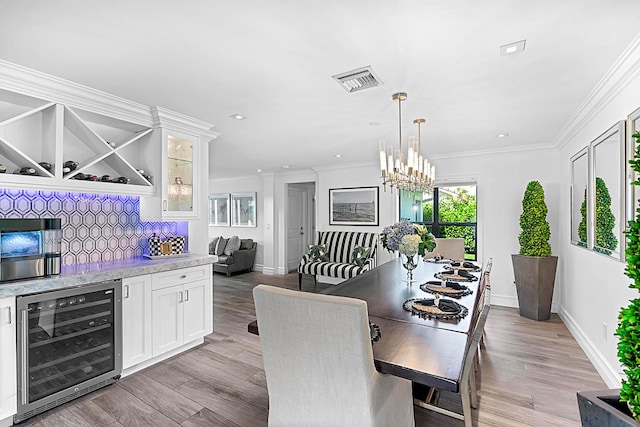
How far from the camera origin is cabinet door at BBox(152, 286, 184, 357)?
2941 mm

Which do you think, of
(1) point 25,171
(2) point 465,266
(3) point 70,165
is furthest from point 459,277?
(1) point 25,171

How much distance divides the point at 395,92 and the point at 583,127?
217 cm

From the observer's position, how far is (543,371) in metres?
2.84

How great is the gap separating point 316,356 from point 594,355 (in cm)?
297

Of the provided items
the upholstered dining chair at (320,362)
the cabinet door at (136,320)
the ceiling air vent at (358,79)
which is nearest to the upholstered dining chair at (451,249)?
the ceiling air vent at (358,79)

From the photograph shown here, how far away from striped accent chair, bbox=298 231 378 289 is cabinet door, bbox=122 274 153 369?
10.9 ft

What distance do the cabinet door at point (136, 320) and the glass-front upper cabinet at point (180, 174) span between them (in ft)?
2.60

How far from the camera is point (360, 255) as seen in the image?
A: 5.61m

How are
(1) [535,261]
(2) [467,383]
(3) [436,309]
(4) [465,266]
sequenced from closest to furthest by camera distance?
(2) [467,383], (3) [436,309], (4) [465,266], (1) [535,261]

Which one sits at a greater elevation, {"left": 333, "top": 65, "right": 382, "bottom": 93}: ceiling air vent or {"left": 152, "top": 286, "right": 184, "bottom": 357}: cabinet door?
{"left": 333, "top": 65, "right": 382, "bottom": 93}: ceiling air vent

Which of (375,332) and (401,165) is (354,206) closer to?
(401,165)

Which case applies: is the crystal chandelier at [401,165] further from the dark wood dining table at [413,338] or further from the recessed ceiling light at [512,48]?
the dark wood dining table at [413,338]

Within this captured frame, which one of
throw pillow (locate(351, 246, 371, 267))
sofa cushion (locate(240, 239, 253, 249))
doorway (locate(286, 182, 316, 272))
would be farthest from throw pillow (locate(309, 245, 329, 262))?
sofa cushion (locate(240, 239, 253, 249))

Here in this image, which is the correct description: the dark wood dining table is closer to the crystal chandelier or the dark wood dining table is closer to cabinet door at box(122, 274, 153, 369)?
the crystal chandelier
